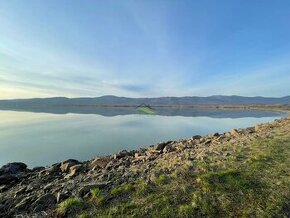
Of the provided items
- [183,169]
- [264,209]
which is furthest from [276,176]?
[183,169]

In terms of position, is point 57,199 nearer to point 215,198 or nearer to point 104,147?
point 215,198

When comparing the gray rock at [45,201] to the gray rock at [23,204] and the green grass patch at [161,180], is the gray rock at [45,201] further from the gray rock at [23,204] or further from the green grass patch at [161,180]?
the green grass patch at [161,180]

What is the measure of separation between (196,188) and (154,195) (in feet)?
3.57

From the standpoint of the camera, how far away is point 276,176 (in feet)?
25.0

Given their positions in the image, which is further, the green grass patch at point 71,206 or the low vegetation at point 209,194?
the green grass patch at point 71,206

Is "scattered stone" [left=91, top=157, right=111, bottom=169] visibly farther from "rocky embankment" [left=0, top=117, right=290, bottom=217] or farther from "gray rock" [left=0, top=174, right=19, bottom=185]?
"gray rock" [left=0, top=174, right=19, bottom=185]

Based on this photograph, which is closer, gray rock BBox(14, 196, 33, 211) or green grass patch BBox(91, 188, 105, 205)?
green grass patch BBox(91, 188, 105, 205)

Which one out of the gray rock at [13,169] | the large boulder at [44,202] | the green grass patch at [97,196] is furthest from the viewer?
the gray rock at [13,169]

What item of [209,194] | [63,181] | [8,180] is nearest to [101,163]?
[63,181]

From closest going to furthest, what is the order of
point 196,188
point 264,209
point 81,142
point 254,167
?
point 264,209 → point 196,188 → point 254,167 → point 81,142

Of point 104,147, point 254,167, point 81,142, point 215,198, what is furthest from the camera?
point 81,142

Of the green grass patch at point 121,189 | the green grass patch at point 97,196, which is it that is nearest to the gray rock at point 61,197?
the green grass patch at point 97,196

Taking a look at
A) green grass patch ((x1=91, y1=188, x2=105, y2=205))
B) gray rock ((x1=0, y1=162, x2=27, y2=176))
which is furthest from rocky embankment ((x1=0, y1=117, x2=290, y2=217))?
green grass patch ((x1=91, y1=188, x2=105, y2=205))

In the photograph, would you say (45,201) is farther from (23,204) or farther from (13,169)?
(13,169)
